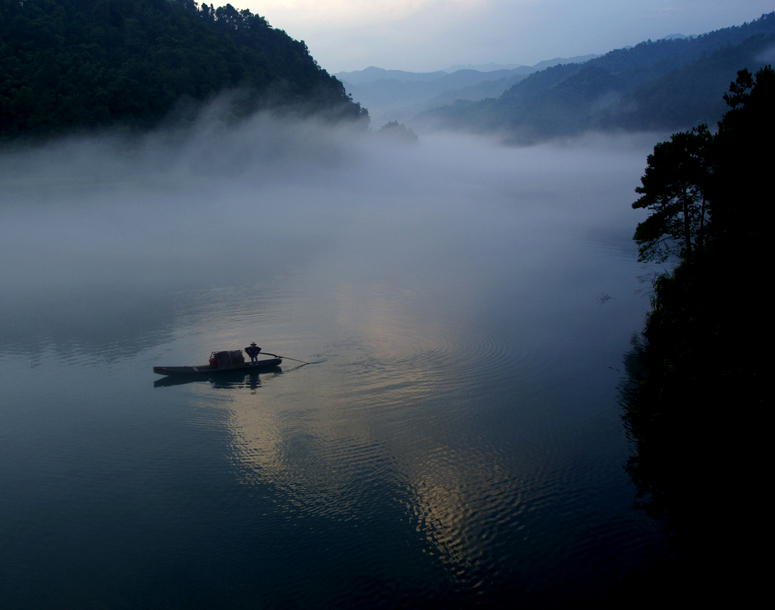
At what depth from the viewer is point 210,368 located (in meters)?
18.0

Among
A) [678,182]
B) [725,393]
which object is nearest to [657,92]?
[678,182]

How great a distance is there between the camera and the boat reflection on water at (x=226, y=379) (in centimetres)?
1759

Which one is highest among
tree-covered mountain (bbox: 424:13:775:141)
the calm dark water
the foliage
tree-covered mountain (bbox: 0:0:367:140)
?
tree-covered mountain (bbox: 424:13:775:141)

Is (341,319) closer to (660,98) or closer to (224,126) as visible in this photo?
(224,126)

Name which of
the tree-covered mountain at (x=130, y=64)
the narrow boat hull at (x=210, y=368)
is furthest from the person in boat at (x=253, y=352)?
the tree-covered mountain at (x=130, y=64)

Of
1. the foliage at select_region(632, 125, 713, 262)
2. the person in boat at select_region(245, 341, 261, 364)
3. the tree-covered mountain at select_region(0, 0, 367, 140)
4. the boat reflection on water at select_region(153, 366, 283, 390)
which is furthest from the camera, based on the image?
the tree-covered mountain at select_region(0, 0, 367, 140)

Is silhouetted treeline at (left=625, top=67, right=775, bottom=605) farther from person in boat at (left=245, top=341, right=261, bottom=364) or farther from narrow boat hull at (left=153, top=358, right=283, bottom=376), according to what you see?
person in boat at (left=245, top=341, right=261, bottom=364)

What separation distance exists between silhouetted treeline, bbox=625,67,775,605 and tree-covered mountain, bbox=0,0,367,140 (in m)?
59.3

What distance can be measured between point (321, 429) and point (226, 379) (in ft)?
16.6

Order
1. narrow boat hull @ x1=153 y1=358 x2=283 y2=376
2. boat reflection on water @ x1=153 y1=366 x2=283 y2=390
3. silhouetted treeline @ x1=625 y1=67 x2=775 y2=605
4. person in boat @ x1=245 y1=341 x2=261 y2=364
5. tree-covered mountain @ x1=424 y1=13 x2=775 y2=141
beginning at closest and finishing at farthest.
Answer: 1. silhouetted treeline @ x1=625 y1=67 x2=775 y2=605
2. boat reflection on water @ x1=153 y1=366 x2=283 y2=390
3. narrow boat hull @ x1=153 y1=358 x2=283 y2=376
4. person in boat @ x1=245 y1=341 x2=261 y2=364
5. tree-covered mountain @ x1=424 y1=13 x2=775 y2=141

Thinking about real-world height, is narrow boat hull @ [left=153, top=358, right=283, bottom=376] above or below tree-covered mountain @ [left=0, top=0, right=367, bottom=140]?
below

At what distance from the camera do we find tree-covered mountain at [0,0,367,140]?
53094 millimetres

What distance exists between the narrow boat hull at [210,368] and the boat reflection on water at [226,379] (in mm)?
114

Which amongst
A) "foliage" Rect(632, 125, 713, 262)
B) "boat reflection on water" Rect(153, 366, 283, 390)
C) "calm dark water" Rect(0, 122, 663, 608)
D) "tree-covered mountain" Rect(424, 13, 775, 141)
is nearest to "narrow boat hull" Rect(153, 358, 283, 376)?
"boat reflection on water" Rect(153, 366, 283, 390)
